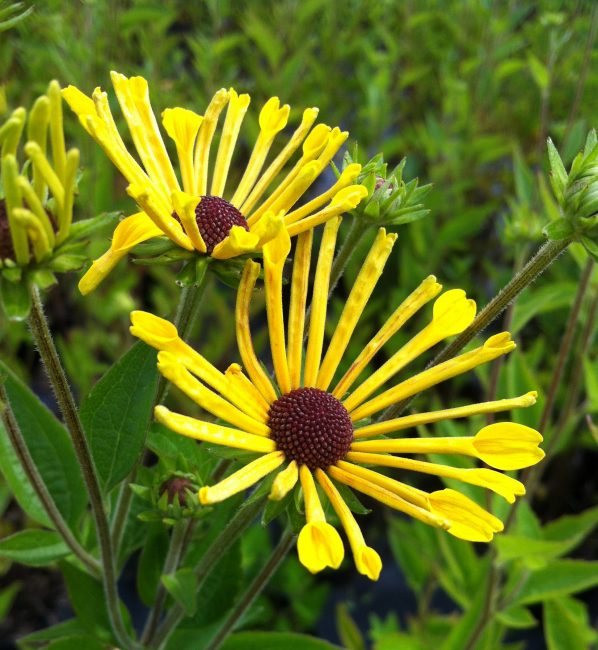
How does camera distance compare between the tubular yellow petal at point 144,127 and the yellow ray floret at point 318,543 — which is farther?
the tubular yellow petal at point 144,127

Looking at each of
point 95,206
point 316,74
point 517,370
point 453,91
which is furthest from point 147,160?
point 316,74

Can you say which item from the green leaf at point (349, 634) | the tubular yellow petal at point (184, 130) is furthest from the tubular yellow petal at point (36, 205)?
the green leaf at point (349, 634)

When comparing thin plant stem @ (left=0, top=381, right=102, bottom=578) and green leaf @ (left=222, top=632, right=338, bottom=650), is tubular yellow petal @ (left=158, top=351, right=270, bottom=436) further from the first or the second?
green leaf @ (left=222, top=632, right=338, bottom=650)

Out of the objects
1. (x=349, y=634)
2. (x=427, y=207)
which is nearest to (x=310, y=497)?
(x=349, y=634)

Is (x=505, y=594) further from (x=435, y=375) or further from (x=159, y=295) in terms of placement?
(x=159, y=295)

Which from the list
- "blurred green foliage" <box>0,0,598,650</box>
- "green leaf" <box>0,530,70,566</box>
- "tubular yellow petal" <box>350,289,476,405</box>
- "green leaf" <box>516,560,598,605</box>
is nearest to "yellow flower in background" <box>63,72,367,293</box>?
"tubular yellow petal" <box>350,289,476,405</box>

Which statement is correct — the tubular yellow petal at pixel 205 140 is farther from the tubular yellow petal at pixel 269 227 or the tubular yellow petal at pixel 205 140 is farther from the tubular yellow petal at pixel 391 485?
the tubular yellow petal at pixel 391 485
